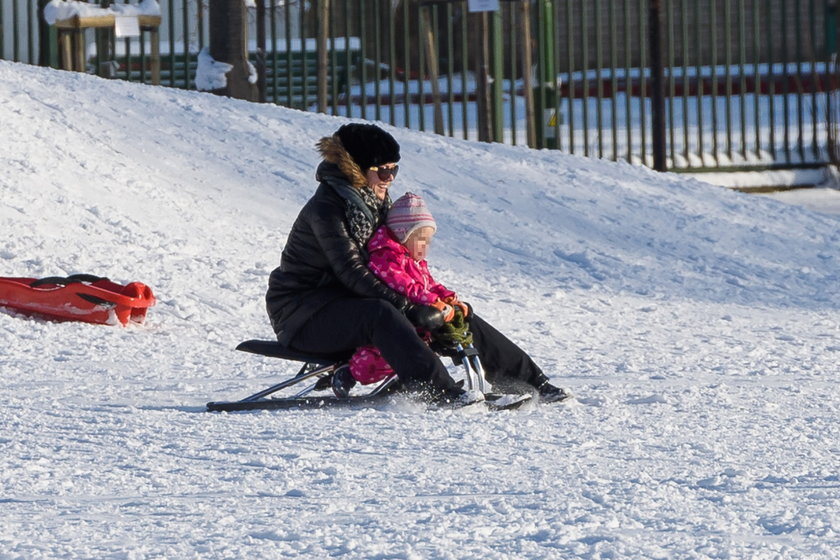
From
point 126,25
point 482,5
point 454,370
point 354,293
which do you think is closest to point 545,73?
point 482,5

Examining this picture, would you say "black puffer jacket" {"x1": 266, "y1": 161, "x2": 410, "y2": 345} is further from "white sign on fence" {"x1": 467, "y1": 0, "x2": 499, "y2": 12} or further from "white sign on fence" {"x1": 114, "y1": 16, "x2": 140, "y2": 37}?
"white sign on fence" {"x1": 467, "y1": 0, "x2": 499, "y2": 12}

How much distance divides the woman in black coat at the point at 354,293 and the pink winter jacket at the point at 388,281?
0.04 metres

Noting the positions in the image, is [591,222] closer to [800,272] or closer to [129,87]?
[800,272]

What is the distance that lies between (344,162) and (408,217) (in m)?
0.34

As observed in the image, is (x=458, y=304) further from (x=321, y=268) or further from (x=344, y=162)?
(x=344, y=162)

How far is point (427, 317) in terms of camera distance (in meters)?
5.39

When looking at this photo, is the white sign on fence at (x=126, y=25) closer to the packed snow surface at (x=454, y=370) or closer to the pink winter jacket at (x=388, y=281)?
the packed snow surface at (x=454, y=370)

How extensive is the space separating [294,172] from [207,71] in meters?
2.83

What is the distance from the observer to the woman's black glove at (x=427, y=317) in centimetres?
539

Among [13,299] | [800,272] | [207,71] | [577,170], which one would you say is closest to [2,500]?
[13,299]

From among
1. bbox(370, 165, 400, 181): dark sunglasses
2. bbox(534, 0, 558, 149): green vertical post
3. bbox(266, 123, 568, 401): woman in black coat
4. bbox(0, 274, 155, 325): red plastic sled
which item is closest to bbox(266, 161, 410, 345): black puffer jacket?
bbox(266, 123, 568, 401): woman in black coat

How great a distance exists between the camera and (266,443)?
16.3 feet

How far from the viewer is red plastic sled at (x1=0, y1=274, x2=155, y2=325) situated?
7.74 metres

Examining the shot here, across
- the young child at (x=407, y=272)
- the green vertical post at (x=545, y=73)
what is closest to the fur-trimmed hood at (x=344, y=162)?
the young child at (x=407, y=272)
